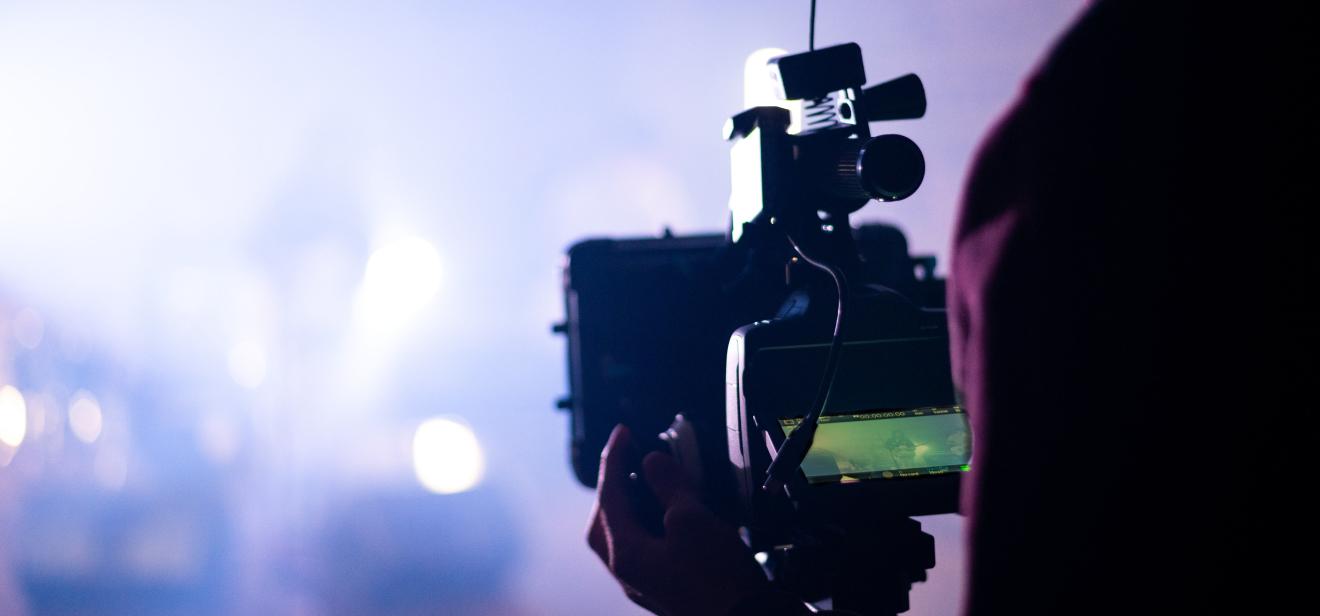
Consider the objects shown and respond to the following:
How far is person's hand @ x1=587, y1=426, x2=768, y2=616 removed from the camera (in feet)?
2.00

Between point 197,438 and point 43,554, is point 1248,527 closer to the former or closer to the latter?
point 197,438

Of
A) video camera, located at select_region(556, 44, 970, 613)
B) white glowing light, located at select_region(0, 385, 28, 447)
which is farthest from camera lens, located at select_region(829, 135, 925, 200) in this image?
white glowing light, located at select_region(0, 385, 28, 447)

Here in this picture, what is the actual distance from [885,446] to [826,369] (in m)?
0.08

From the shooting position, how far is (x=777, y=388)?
56cm

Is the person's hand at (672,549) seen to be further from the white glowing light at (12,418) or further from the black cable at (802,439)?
the white glowing light at (12,418)

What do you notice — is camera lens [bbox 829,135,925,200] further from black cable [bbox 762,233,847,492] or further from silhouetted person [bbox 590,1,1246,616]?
silhouetted person [bbox 590,1,1246,616]

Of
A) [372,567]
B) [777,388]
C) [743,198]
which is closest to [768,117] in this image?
[743,198]

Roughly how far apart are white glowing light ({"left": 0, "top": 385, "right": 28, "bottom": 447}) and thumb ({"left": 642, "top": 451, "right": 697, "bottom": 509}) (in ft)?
7.00

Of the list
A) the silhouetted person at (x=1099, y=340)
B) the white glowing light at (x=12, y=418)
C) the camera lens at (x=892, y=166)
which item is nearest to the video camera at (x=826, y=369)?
the camera lens at (x=892, y=166)

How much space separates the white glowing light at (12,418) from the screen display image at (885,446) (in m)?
2.29

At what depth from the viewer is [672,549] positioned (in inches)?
24.9

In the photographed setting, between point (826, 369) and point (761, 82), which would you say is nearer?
point (826, 369)

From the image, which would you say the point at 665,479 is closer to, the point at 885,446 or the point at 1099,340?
the point at 885,446

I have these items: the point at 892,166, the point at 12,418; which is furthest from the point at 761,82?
the point at 12,418
